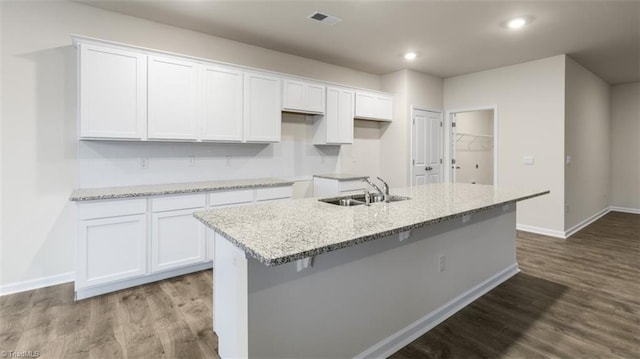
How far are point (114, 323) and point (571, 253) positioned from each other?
4789mm

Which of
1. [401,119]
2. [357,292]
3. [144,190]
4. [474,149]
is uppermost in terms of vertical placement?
[401,119]

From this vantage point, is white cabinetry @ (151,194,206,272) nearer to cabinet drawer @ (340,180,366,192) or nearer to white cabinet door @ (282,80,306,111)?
white cabinet door @ (282,80,306,111)

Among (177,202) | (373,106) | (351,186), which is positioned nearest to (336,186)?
(351,186)

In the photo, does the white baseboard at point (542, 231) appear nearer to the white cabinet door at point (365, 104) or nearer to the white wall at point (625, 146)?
the white cabinet door at point (365, 104)

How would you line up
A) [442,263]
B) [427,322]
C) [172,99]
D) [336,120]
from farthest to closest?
[336,120] → [172,99] → [442,263] → [427,322]

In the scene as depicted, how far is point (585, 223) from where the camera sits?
536 centimetres

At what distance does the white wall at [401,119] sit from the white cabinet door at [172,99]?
10.7 ft

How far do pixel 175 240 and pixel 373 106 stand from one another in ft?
11.4

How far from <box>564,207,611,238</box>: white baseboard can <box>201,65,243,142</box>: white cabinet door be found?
4.81 m

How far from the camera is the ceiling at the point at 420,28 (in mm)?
3049

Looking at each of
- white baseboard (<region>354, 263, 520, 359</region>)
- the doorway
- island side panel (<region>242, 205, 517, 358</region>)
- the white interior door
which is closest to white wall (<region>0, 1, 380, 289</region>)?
island side panel (<region>242, 205, 517, 358</region>)

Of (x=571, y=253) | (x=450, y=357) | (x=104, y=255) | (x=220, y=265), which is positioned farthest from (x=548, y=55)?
(x=104, y=255)

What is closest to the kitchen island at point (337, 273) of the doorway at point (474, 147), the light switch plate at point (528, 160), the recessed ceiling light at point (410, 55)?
the recessed ceiling light at point (410, 55)

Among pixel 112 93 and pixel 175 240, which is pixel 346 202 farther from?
pixel 112 93
